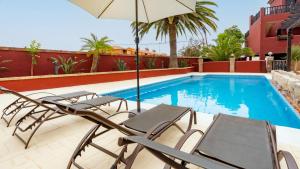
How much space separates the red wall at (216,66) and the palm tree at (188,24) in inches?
166

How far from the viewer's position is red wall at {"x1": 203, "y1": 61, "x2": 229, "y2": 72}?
17.0 metres

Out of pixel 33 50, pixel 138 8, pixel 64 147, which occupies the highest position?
pixel 138 8

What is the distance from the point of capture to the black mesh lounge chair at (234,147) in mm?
1004

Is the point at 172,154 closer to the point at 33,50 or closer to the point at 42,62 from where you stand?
the point at 33,50

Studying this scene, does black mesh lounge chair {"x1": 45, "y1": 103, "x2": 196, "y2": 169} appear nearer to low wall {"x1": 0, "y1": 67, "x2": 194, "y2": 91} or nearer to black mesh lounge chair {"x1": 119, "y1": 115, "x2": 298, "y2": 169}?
black mesh lounge chair {"x1": 119, "y1": 115, "x2": 298, "y2": 169}

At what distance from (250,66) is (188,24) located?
285 inches

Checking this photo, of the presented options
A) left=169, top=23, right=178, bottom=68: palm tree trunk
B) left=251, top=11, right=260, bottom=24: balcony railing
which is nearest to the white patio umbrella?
left=169, top=23, right=178, bottom=68: palm tree trunk

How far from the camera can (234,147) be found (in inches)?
64.6

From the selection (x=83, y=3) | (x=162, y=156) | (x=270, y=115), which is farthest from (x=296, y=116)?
(x=83, y=3)

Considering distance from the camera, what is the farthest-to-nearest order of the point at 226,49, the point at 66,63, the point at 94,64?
the point at 226,49 < the point at 94,64 < the point at 66,63

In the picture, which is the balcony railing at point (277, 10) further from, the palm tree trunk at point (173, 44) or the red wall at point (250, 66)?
the palm tree trunk at point (173, 44)

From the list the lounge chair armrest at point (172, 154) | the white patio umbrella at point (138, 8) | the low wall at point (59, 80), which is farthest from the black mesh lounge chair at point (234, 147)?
the low wall at point (59, 80)

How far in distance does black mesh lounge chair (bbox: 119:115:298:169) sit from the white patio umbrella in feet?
5.83

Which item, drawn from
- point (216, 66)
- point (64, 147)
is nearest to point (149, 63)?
point (216, 66)
